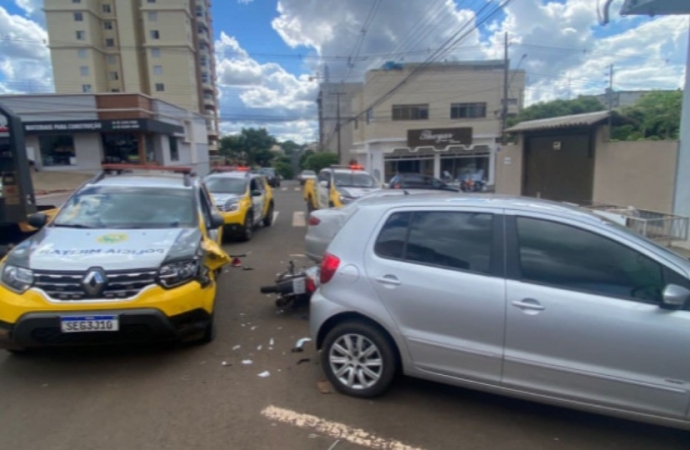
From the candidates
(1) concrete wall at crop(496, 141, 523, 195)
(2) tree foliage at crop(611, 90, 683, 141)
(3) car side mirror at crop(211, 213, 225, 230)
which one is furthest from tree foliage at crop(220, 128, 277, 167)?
(3) car side mirror at crop(211, 213, 225, 230)

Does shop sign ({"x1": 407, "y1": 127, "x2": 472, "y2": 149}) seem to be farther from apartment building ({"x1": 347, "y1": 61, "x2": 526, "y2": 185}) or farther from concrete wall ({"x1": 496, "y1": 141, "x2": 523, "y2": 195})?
concrete wall ({"x1": 496, "y1": 141, "x2": 523, "y2": 195})

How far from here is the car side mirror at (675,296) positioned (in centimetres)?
245

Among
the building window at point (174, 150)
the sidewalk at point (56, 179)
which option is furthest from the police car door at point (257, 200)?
the building window at point (174, 150)

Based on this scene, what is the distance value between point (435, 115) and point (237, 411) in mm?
33433

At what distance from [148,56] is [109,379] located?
6365 centimetres

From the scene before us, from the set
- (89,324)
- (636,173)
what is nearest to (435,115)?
(636,173)

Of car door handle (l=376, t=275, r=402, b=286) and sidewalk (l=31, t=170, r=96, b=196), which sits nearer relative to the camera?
car door handle (l=376, t=275, r=402, b=286)

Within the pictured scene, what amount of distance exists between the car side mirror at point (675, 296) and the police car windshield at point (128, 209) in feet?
14.3

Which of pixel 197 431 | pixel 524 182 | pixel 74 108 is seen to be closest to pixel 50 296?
pixel 197 431

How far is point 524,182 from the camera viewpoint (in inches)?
580

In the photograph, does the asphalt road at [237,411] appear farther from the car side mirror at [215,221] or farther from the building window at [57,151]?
the building window at [57,151]

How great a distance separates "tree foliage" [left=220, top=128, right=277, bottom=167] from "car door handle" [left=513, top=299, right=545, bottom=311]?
60431 millimetres

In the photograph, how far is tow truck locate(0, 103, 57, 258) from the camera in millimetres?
7121

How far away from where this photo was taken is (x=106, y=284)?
3486 millimetres
